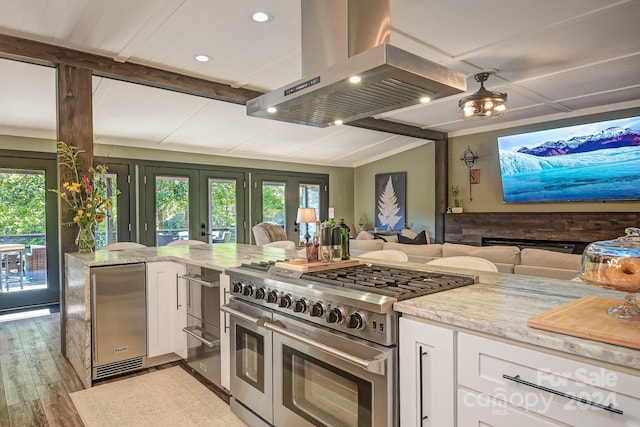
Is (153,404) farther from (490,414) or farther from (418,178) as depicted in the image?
(418,178)

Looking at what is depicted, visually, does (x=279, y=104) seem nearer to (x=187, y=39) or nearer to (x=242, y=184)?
(x=187, y=39)

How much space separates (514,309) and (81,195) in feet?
11.7

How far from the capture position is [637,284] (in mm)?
1081

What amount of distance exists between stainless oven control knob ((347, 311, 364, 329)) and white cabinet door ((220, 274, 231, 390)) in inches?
45.2

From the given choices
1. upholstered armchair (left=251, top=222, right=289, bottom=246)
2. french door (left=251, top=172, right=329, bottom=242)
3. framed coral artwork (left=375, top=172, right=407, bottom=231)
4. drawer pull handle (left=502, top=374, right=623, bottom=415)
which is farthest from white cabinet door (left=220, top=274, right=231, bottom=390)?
framed coral artwork (left=375, top=172, right=407, bottom=231)

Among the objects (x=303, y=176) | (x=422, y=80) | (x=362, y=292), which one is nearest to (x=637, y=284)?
(x=362, y=292)

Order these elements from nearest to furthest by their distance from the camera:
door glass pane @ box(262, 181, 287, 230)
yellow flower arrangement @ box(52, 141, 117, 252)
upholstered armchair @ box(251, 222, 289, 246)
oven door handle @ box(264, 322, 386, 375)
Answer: oven door handle @ box(264, 322, 386, 375), yellow flower arrangement @ box(52, 141, 117, 252), upholstered armchair @ box(251, 222, 289, 246), door glass pane @ box(262, 181, 287, 230)

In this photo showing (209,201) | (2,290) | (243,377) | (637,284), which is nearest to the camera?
(637,284)

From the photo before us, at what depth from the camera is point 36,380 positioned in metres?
2.94

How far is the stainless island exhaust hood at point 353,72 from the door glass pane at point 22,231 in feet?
14.8

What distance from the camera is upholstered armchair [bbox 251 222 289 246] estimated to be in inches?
270

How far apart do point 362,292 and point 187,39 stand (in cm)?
292

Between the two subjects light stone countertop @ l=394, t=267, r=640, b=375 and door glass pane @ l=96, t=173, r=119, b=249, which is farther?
door glass pane @ l=96, t=173, r=119, b=249

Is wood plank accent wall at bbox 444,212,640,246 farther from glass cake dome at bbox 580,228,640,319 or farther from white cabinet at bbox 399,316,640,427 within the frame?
white cabinet at bbox 399,316,640,427
